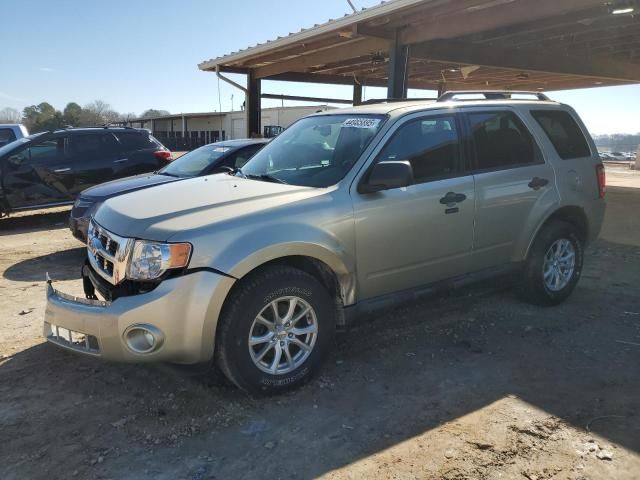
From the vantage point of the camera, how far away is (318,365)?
11.8 ft

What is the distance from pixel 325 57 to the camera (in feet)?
39.0

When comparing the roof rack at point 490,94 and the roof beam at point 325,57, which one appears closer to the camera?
the roof rack at point 490,94

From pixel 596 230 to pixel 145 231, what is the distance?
4.45 m

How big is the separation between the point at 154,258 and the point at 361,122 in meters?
1.95

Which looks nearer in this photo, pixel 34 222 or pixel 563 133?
pixel 563 133

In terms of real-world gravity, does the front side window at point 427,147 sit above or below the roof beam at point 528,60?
below

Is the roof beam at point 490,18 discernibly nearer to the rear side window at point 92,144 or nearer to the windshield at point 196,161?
the windshield at point 196,161

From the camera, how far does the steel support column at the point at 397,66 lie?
369 inches

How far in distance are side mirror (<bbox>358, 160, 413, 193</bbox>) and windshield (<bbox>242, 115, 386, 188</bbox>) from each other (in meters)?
0.24

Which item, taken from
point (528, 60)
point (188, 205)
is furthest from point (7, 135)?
point (528, 60)

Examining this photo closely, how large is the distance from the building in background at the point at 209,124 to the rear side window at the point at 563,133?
28.7m

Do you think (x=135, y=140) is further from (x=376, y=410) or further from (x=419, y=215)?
(x=376, y=410)

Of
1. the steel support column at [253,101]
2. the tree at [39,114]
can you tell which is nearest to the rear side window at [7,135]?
the steel support column at [253,101]

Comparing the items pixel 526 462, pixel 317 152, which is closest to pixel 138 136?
pixel 317 152
